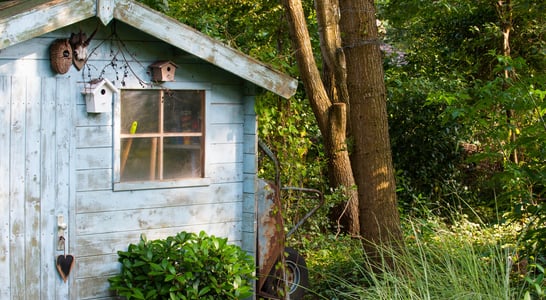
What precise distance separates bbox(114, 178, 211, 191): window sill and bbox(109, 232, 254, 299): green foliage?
416 millimetres

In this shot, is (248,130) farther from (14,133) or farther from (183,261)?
(14,133)

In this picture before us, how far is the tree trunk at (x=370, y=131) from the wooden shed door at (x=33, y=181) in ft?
10.8

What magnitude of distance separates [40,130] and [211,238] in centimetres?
162

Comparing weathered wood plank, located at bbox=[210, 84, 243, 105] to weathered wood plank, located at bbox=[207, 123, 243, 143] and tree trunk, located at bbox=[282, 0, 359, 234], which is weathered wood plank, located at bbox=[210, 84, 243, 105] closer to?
weathered wood plank, located at bbox=[207, 123, 243, 143]

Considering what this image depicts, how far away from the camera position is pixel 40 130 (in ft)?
18.0

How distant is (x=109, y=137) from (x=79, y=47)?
74 centimetres

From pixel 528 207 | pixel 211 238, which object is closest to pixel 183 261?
pixel 211 238

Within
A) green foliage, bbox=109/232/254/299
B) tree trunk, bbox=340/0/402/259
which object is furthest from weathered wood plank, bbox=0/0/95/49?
tree trunk, bbox=340/0/402/259

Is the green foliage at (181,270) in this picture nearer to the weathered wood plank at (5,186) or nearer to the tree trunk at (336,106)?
the weathered wood plank at (5,186)

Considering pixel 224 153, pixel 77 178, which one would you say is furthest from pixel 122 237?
pixel 224 153

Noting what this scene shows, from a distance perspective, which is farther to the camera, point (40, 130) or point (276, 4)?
point (276, 4)

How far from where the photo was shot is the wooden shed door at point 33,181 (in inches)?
211

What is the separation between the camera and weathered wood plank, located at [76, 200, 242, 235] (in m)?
5.75

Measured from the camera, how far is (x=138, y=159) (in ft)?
19.5
